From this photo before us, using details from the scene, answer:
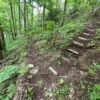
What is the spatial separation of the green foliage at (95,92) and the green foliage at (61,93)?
0.67m

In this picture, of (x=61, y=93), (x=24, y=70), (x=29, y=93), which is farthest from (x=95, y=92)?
(x=24, y=70)

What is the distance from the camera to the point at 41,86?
4582mm

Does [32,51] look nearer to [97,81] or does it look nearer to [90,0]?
[97,81]

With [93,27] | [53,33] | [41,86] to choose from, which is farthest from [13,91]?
[93,27]

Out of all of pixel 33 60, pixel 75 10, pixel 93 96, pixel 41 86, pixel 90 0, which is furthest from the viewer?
pixel 75 10

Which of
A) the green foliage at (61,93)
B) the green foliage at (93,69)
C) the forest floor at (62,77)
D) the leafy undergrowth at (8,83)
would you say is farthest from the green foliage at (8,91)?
the green foliage at (93,69)

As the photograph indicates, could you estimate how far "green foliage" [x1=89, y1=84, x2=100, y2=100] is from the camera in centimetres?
368

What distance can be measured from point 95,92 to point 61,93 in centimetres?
93

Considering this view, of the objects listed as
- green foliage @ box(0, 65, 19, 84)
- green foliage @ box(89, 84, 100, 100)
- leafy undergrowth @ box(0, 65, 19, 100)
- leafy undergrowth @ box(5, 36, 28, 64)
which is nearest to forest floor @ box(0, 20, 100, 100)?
green foliage @ box(89, 84, 100, 100)

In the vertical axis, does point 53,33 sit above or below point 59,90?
above

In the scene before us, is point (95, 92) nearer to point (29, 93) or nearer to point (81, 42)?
point (29, 93)

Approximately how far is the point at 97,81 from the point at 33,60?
2866 mm

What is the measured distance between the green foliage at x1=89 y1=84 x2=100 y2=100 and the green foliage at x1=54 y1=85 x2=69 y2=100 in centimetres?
67

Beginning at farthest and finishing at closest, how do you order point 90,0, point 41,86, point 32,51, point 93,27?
point 90,0 → point 93,27 → point 32,51 → point 41,86
